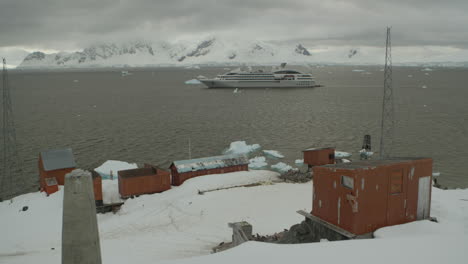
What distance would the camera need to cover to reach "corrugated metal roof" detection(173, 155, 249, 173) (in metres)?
25.7

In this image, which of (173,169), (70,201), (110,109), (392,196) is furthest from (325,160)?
(110,109)

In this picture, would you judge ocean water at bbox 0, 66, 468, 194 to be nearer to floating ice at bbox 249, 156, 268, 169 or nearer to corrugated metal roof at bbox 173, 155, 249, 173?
floating ice at bbox 249, 156, 268, 169

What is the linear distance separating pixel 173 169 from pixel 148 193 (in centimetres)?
313

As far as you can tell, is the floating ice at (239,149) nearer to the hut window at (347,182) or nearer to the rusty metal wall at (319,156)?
the rusty metal wall at (319,156)

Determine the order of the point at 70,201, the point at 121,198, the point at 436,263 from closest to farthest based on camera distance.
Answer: the point at 70,201
the point at 436,263
the point at 121,198

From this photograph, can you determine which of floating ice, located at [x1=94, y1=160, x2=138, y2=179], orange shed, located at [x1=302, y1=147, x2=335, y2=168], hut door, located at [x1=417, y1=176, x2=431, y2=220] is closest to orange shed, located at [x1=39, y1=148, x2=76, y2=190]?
floating ice, located at [x1=94, y1=160, x2=138, y2=179]

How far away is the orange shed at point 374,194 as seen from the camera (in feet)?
36.8

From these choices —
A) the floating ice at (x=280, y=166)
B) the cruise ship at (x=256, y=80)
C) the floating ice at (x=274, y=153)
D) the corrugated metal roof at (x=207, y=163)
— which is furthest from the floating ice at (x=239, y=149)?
the cruise ship at (x=256, y=80)

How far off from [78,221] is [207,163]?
1992cm

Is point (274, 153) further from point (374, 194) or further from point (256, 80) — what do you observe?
point (256, 80)

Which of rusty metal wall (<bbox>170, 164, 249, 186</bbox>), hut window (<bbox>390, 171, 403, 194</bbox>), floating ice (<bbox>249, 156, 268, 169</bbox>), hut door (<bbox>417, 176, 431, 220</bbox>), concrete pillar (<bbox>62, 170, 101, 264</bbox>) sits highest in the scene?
concrete pillar (<bbox>62, 170, 101, 264</bbox>)

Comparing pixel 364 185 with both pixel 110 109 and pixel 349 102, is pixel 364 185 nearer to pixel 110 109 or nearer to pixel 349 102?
pixel 110 109

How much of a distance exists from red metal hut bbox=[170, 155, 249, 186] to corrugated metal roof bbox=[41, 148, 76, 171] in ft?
21.4

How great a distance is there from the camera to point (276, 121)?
56.2 metres
